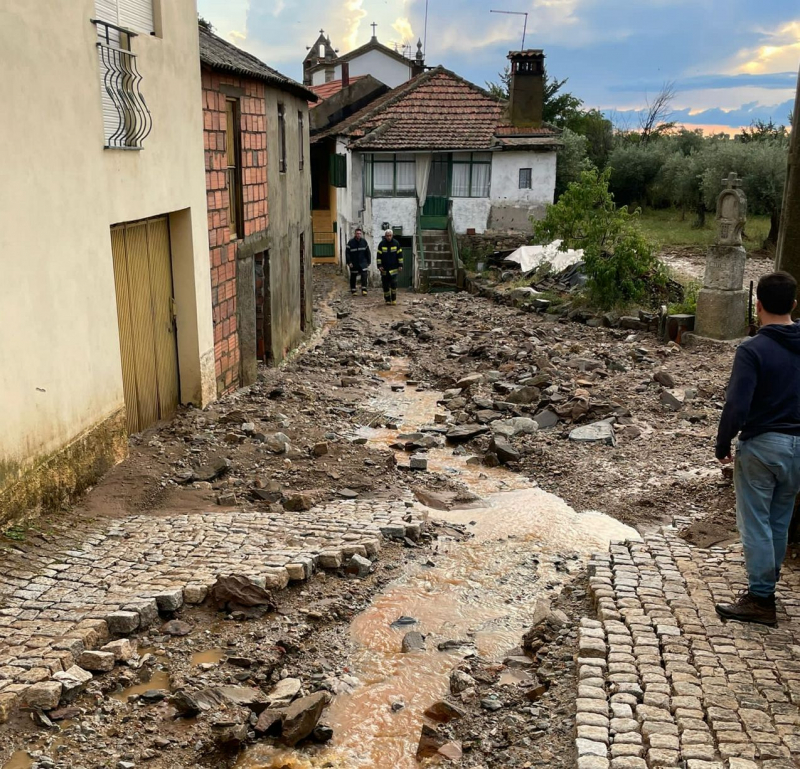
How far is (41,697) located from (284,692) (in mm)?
1364

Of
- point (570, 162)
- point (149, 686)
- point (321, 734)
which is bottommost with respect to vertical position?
point (321, 734)

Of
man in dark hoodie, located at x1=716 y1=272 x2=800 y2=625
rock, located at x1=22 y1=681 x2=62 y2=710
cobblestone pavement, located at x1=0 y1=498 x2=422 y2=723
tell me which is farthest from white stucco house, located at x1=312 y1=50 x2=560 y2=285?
rock, located at x1=22 y1=681 x2=62 y2=710

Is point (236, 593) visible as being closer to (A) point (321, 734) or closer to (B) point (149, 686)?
(B) point (149, 686)

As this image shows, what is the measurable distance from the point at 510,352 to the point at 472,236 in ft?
42.9

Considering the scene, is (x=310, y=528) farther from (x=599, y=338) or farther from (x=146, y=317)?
(x=599, y=338)

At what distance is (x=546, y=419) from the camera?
11648 mm

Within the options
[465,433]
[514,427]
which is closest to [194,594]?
[465,433]

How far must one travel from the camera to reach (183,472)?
8242 millimetres

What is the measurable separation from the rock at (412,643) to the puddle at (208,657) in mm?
1281

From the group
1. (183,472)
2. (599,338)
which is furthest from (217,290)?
(599,338)

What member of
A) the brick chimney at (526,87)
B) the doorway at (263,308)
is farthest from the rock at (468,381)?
the brick chimney at (526,87)

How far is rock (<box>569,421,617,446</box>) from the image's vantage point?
10.7m

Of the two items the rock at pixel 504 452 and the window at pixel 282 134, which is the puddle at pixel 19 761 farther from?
the window at pixel 282 134

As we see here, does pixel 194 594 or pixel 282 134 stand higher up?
pixel 282 134
